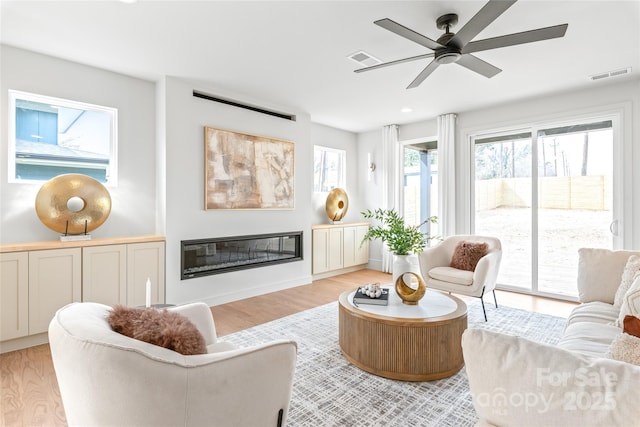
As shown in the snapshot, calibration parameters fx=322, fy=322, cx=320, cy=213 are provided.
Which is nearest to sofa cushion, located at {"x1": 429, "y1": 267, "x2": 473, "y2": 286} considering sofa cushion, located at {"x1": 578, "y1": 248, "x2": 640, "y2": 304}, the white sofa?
sofa cushion, located at {"x1": 578, "y1": 248, "x2": 640, "y2": 304}

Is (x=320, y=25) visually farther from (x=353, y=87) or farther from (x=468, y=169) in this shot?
(x=468, y=169)

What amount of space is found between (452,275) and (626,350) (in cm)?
263

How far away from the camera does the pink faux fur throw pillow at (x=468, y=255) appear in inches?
145

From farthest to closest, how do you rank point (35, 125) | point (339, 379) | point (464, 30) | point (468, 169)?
point (468, 169) → point (35, 125) → point (339, 379) → point (464, 30)

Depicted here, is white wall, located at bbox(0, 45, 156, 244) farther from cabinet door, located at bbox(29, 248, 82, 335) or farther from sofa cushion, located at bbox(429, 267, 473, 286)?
sofa cushion, located at bbox(429, 267, 473, 286)

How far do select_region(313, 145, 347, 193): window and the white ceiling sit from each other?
1.73 meters

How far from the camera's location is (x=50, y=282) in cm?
282

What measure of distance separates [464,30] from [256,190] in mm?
3061

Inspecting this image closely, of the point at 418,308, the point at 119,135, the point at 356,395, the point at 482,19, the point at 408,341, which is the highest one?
the point at 482,19

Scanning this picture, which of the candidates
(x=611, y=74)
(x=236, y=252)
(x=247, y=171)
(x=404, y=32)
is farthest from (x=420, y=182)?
(x=404, y=32)

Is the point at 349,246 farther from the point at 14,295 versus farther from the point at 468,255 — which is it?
the point at 14,295

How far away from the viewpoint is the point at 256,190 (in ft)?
14.4

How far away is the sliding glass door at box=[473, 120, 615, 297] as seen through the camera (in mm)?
4031

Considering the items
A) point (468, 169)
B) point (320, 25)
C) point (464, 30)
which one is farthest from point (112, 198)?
point (468, 169)
